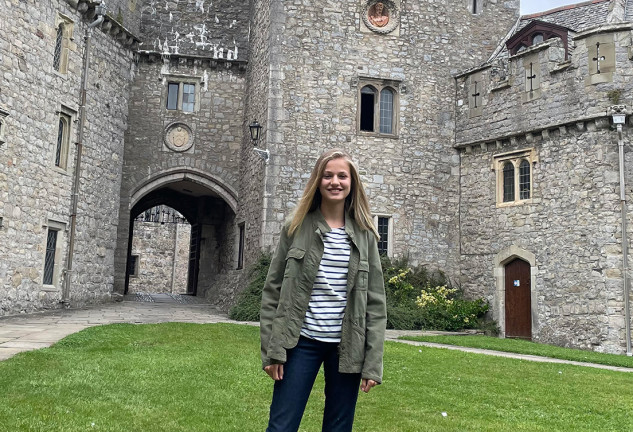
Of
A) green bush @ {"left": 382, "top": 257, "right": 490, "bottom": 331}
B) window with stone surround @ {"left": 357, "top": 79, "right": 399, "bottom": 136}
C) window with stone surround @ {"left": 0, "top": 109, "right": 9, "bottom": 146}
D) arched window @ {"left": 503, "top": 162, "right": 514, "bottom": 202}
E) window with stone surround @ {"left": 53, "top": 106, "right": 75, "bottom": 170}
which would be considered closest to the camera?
window with stone surround @ {"left": 0, "top": 109, "right": 9, "bottom": 146}

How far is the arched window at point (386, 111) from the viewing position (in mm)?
16984

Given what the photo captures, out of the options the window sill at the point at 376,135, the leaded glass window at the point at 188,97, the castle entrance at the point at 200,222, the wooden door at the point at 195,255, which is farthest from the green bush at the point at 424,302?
the wooden door at the point at 195,255

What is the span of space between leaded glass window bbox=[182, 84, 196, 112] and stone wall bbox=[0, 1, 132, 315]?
1.63 m

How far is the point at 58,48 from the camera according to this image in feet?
50.5

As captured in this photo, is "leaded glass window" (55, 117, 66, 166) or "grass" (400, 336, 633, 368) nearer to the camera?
"grass" (400, 336, 633, 368)

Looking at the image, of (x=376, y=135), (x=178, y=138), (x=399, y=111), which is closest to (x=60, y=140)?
(x=178, y=138)

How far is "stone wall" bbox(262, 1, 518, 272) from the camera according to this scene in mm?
16156

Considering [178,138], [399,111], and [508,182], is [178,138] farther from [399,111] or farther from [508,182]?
[508,182]

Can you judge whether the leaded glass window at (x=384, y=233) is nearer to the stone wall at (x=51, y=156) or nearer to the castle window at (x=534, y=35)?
the castle window at (x=534, y=35)

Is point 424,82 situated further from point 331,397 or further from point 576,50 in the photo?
point 331,397

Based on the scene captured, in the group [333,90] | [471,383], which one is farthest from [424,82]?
[471,383]

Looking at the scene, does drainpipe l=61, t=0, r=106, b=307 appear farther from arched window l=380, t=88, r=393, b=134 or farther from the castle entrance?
arched window l=380, t=88, r=393, b=134

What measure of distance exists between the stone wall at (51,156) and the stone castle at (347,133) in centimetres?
5

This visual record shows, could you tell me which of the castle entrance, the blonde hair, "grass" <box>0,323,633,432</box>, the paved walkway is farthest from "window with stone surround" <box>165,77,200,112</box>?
the blonde hair
